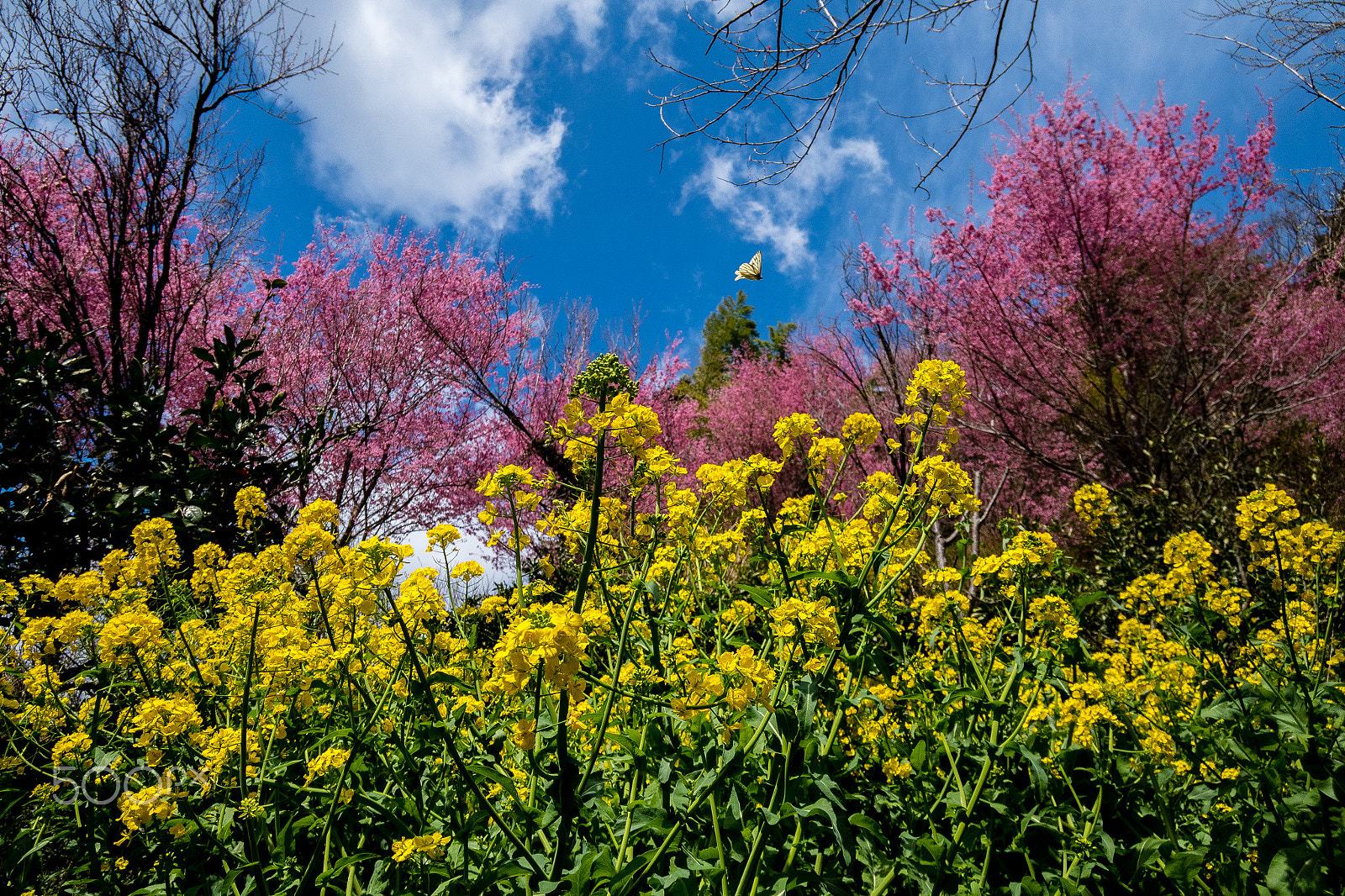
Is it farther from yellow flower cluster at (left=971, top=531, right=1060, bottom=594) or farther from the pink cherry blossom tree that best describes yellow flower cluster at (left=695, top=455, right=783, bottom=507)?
the pink cherry blossom tree

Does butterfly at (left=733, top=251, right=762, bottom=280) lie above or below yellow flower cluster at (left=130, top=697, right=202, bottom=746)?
above

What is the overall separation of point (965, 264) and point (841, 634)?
8.33m

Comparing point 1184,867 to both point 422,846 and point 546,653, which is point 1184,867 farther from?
point 422,846

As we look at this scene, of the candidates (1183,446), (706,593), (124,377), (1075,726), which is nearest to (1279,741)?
(1075,726)

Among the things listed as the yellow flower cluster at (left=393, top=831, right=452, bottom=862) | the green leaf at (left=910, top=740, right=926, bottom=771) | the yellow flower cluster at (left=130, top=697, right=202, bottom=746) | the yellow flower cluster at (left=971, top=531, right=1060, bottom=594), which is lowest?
the yellow flower cluster at (left=393, top=831, right=452, bottom=862)

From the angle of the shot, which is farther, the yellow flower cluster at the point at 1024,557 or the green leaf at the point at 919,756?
the yellow flower cluster at the point at 1024,557

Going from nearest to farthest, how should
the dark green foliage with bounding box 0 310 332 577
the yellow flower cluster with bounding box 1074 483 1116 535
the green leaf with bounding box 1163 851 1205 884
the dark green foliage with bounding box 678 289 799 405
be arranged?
the green leaf with bounding box 1163 851 1205 884
the yellow flower cluster with bounding box 1074 483 1116 535
the dark green foliage with bounding box 0 310 332 577
the dark green foliage with bounding box 678 289 799 405

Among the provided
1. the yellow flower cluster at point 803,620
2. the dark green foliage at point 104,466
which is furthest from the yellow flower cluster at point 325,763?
the dark green foliage at point 104,466

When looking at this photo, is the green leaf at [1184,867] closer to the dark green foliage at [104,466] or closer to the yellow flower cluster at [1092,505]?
the yellow flower cluster at [1092,505]

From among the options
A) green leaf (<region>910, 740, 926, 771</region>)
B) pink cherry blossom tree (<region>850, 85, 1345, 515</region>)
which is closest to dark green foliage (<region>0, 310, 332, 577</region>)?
green leaf (<region>910, 740, 926, 771</region>)

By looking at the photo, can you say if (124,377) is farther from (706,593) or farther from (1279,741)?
(1279,741)

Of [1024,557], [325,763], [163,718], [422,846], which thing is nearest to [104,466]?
[163,718]

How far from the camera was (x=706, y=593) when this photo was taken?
9.34 ft

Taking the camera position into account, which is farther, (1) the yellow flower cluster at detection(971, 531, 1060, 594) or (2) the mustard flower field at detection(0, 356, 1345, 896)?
(1) the yellow flower cluster at detection(971, 531, 1060, 594)
